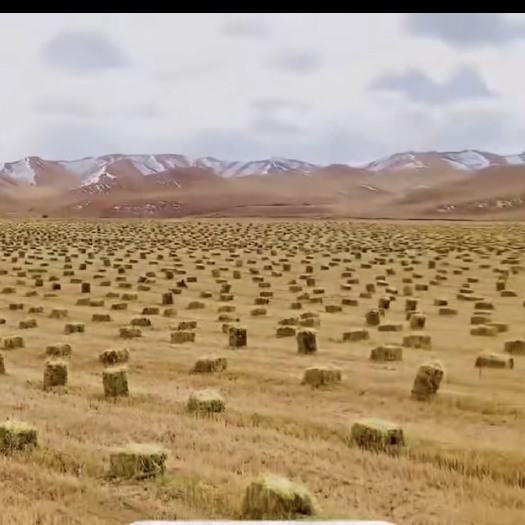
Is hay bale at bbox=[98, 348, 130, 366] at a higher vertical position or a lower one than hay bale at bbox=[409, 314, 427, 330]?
lower

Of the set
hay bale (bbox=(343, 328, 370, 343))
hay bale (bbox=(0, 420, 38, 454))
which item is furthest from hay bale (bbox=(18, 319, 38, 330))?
hay bale (bbox=(0, 420, 38, 454))

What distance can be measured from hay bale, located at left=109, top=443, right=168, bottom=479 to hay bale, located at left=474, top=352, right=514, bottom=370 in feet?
15.8

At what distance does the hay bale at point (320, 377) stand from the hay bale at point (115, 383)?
5.97 feet

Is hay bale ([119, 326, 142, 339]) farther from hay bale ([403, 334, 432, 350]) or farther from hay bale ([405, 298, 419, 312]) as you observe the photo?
hay bale ([405, 298, 419, 312])

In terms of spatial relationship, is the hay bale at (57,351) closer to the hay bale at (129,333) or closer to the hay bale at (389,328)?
the hay bale at (129,333)

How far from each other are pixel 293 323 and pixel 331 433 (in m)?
5.98

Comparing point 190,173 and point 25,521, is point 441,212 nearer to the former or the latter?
point 190,173

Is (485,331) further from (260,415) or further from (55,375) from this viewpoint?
(55,375)

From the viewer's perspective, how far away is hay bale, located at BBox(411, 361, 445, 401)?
329 inches

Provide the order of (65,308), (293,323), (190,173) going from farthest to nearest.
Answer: (190,173)
(65,308)
(293,323)

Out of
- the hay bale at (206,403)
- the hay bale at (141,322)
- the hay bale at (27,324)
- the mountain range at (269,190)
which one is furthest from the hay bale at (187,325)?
the mountain range at (269,190)
